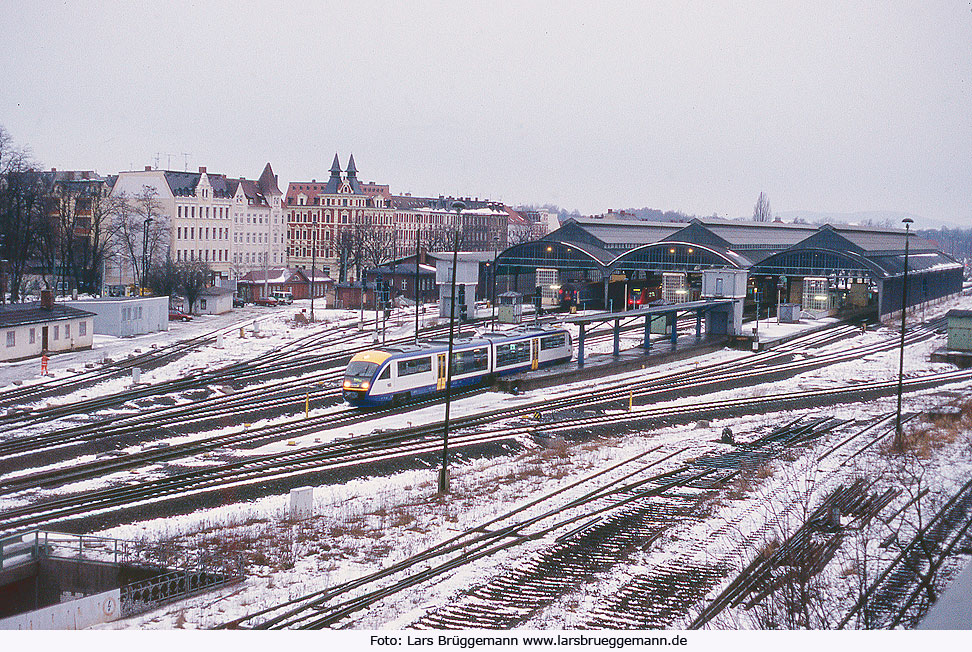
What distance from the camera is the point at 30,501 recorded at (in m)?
19.1

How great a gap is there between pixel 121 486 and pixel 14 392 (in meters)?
12.6

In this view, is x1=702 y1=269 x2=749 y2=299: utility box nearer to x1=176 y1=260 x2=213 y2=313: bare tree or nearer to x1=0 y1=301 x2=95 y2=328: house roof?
x1=0 y1=301 x2=95 y2=328: house roof

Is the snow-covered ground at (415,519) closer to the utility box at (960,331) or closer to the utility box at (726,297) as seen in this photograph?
the utility box at (960,331)

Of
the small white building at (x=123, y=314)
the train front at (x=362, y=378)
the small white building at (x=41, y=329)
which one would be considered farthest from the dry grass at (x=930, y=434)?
the small white building at (x=123, y=314)

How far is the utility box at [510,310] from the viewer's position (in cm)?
4875

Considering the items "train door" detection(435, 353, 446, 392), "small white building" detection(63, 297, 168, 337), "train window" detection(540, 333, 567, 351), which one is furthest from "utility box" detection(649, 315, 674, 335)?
"small white building" detection(63, 297, 168, 337)

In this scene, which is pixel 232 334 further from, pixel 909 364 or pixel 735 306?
pixel 909 364

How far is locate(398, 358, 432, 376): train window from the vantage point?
2894 cm

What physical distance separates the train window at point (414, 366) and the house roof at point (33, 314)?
16128 millimetres

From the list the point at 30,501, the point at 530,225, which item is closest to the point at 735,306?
the point at 30,501

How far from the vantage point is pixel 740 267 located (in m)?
50.5

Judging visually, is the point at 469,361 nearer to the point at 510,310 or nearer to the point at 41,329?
the point at 41,329

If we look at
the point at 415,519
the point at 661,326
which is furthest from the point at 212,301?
the point at 415,519

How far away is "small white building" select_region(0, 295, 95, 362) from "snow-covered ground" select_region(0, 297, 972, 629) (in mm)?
16728
